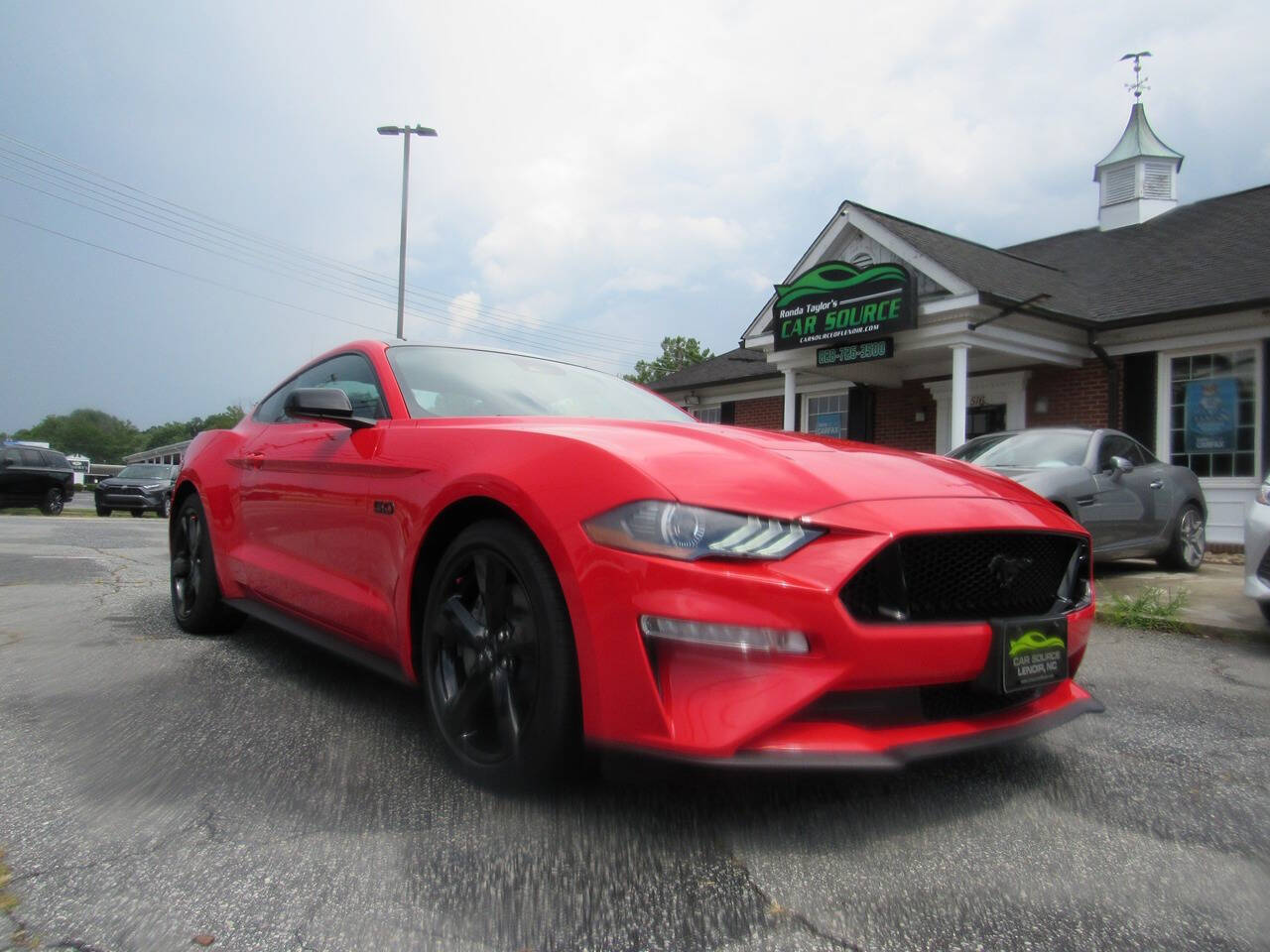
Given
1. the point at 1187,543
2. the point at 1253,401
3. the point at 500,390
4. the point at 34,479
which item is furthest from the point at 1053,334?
the point at 34,479

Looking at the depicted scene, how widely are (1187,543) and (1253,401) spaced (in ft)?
14.2

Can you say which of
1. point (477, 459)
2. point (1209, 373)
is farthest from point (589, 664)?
point (1209, 373)

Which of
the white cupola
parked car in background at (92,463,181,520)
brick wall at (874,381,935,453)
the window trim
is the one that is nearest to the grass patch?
the window trim

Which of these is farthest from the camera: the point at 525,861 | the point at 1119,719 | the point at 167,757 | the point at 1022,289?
the point at 1022,289

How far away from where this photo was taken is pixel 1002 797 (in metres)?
2.26

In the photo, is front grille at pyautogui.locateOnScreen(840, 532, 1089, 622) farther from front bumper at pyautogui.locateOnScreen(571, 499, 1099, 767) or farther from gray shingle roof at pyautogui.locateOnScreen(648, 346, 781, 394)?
gray shingle roof at pyautogui.locateOnScreen(648, 346, 781, 394)

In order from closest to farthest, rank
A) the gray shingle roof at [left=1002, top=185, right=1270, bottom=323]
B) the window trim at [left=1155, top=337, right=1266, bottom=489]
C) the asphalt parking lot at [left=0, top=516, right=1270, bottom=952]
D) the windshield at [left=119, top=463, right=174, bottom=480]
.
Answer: the asphalt parking lot at [left=0, top=516, right=1270, bottom=952]
the window trim at [left=1155, top=337, right=1266, bottom=489]
the gray shingle roof at [left=1002, top=185, right=1270, bottom=323]
the windshield at [left=119, top=463, right=174, bottom=480]

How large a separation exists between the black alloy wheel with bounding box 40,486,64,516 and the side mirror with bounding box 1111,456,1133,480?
2210 cm

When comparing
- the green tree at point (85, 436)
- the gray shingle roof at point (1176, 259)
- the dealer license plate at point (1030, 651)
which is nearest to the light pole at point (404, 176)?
the gray shingle roof at point (1176, 259)

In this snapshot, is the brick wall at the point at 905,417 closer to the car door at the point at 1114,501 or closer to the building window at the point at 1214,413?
the building window at the point at 1214,413

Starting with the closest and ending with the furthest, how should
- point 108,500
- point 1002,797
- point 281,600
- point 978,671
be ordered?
point 978,671
point 1002,797
point 281,600
point 108,500

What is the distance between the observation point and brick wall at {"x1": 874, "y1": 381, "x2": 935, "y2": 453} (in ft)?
47.9

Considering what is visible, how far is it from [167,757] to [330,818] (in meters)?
0.74

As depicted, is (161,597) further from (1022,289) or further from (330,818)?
(1022,289)
